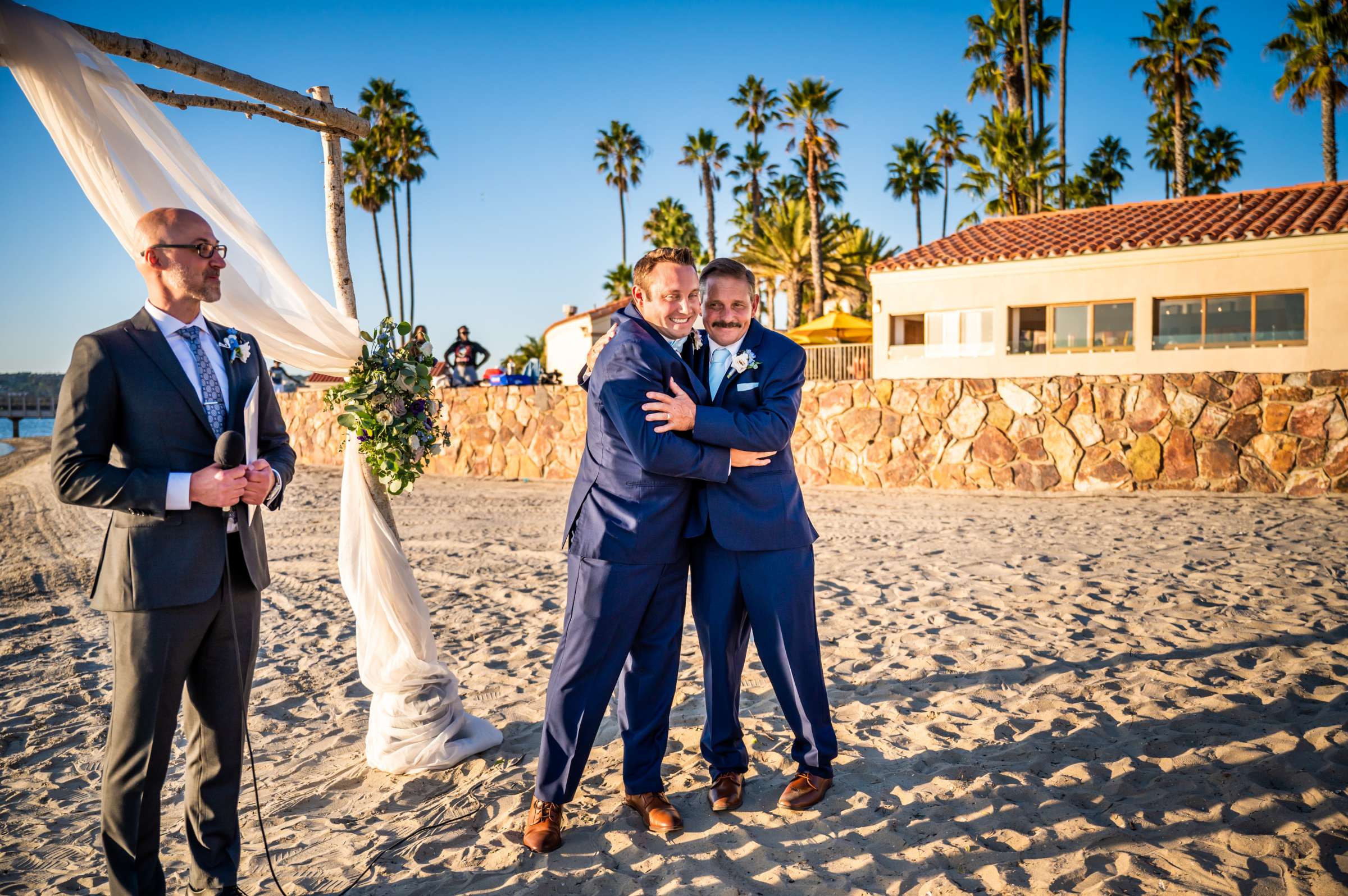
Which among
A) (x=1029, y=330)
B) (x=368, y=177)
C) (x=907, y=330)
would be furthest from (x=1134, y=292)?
(x=368, y=177)

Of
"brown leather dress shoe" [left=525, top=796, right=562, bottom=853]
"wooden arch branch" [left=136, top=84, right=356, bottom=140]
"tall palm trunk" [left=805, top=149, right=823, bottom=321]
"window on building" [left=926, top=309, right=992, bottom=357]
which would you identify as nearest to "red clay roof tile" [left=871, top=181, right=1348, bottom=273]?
"window on building" [left=926, top=309, right=992, bottom=357]

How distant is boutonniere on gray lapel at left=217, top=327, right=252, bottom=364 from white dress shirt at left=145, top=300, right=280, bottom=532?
0.02 metres

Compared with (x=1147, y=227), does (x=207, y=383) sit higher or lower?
lower

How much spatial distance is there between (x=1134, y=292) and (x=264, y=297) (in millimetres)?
17998

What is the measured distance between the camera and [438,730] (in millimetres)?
3900

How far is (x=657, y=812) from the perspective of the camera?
3.29 m

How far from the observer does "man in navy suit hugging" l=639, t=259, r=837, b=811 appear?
3285 mm

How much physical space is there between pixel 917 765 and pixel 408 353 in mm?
3055

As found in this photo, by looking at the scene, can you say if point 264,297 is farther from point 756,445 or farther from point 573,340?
point 573,340

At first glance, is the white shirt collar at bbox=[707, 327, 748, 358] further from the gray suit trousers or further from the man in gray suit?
the gray suit trousers

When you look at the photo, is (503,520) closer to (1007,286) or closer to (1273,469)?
(1273,469)

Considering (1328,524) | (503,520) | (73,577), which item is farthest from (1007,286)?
(73,577)

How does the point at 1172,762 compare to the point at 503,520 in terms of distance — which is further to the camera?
the point at 503,520

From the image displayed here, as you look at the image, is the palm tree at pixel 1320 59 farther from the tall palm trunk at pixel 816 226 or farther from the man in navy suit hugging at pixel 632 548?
the man in navy suit hugging at pixel 632 548
